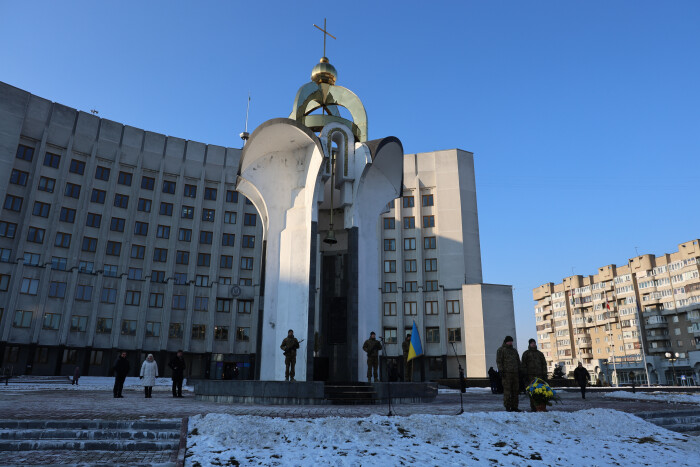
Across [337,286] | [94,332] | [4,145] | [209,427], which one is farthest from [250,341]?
[209,427]

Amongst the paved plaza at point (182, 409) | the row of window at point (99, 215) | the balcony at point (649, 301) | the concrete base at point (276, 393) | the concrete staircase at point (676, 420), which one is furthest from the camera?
the balcony at point (649, 301)

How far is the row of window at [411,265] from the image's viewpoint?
188 ft

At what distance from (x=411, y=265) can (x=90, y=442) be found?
171 ft

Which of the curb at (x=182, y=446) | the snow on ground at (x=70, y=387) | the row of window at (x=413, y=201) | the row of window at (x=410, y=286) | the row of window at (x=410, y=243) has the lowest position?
the snow on ground at (x=70, y=387)

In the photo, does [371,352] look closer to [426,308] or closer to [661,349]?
[426,308]

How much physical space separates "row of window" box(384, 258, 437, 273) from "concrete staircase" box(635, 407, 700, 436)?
4422cm

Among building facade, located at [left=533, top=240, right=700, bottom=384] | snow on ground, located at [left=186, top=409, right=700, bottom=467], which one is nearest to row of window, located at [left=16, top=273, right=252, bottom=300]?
snow on ground, located at [left=186, top=409, right=700, bottom=467]

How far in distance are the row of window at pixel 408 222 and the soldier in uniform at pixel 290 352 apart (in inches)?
1724

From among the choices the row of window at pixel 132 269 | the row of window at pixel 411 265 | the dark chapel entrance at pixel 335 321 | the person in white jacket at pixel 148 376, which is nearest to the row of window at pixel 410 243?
the row of window at pixel 411 265

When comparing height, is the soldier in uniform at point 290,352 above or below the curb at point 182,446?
above

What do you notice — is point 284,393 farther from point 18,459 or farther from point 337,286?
point 18,459

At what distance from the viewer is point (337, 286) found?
19.2 metres

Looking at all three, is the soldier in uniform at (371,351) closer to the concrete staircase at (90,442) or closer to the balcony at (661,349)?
the concrete staircase at (90,442)

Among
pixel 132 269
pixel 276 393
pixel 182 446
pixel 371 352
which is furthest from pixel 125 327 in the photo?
pixel 182 446
